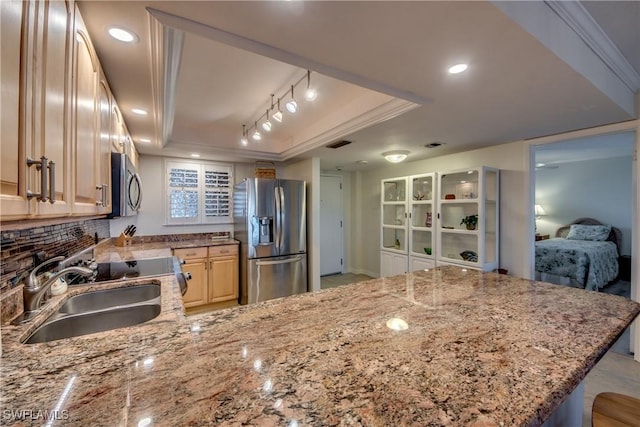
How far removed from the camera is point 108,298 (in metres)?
1.59

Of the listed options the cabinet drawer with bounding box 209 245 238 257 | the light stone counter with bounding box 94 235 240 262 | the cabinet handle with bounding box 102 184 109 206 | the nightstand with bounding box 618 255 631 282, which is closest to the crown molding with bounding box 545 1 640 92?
the cabinet handle with bounding box 102 184 109 206

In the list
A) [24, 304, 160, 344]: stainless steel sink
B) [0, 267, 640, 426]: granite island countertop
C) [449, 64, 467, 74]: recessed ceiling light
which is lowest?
[24, 304, 160, 344]: stainless steel sink

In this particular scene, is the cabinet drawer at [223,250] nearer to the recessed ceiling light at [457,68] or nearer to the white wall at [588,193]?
the recessed ceiling light at [457,68]

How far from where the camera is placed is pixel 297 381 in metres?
0.67

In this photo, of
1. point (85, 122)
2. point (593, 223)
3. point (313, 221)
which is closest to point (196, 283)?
point (313, 221)

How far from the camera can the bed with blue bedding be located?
3922 mm

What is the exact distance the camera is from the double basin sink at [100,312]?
48.1 inches

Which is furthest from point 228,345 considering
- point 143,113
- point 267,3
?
point 143,113

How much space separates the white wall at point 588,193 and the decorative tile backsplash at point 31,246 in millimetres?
8003

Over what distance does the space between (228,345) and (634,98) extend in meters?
3.57

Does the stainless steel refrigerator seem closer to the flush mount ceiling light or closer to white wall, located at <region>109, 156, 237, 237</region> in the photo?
white wall, located at <region>109, 156, 237, 237</region>

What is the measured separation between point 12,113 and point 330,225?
16.0 feet

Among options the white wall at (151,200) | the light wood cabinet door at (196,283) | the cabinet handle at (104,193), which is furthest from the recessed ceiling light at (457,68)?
the white wall at (151,200)

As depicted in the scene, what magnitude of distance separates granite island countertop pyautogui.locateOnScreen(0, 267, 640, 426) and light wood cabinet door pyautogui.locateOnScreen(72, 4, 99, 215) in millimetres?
580
